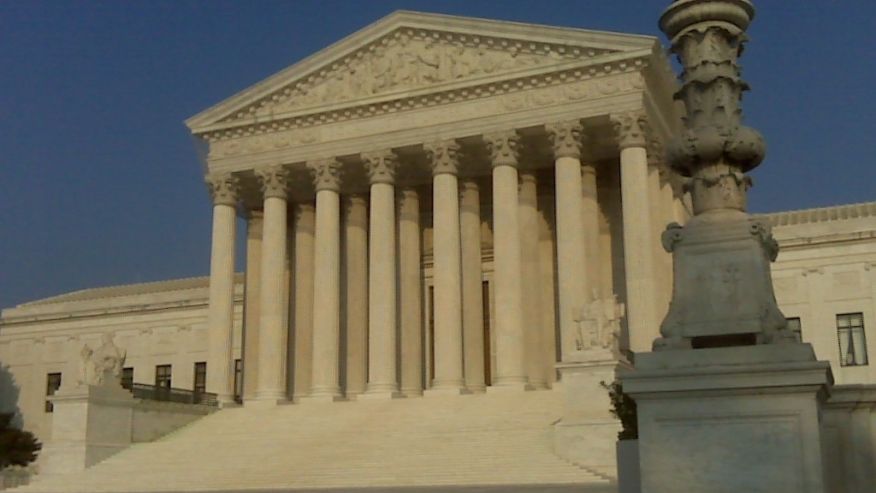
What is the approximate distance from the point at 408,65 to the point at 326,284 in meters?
10.1

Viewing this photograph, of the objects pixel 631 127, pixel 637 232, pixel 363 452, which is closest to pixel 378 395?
pixel 363 452

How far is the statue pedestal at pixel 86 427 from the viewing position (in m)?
34.5

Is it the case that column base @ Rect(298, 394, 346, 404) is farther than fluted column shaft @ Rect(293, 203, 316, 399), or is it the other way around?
fluted column shaft @ Rect(293, 203, 316, 399)

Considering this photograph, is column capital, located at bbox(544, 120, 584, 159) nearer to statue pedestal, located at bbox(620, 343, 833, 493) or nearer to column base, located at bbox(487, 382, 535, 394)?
column base, located at bbox(487, 382, 535, 394)

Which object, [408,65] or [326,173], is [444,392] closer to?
[326,173]

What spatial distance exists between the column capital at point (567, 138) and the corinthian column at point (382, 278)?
7.43 metres

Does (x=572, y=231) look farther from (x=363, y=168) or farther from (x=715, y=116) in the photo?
(x=715, y=116)

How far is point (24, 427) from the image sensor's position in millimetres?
61688

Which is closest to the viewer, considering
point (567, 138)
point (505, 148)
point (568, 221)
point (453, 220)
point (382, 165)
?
point (568, 221)

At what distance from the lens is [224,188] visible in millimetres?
45531

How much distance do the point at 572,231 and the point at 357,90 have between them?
11948 mm

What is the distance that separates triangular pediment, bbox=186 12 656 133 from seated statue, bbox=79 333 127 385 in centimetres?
1286

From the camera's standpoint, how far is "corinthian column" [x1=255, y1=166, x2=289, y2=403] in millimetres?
42969

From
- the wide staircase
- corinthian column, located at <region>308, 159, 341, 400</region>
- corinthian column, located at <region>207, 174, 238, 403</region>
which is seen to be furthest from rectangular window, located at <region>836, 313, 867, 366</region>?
corinthian column, located at <region>207, 174, 238, 403</region>
